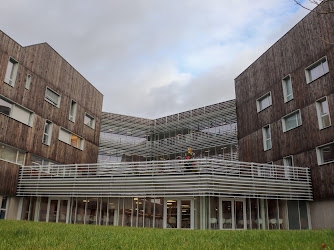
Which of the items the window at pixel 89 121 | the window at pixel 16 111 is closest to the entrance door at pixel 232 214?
the window at pixel 16 111

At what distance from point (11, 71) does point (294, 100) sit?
57.3ft

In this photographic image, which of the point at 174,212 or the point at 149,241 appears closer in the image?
the point at 149,241

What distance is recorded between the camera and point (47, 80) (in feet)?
72.7

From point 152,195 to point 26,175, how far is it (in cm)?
828

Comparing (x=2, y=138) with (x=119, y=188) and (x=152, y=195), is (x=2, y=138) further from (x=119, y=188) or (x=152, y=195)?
(x=152, y=195)

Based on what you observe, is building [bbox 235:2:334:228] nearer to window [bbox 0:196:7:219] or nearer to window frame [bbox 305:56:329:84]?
window frame [bbox 305:56:329:84]

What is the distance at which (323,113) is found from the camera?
57.8 ft

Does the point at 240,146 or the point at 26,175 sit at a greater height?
the point at 240,146

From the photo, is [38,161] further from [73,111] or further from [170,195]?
[170,195]

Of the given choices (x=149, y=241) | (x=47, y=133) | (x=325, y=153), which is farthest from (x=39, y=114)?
(x=325, y=153)

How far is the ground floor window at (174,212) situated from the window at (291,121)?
4574 mm

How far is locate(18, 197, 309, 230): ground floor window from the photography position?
16.4 metres

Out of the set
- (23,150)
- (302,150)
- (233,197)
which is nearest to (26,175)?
(23,150)

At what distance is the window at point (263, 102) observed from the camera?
22016mm
